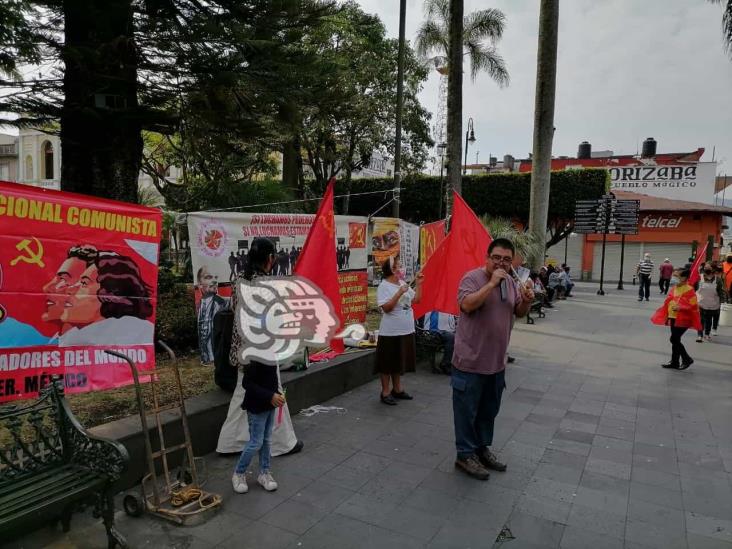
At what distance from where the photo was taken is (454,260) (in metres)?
5.22

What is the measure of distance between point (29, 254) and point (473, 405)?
320cm

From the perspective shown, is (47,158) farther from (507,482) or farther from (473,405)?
(507,482)

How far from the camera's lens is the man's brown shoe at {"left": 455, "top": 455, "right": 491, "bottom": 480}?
12.9 feet

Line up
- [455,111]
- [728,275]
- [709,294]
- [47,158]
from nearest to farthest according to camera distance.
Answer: [709,294] < [455,111] < [728,275] < [47,158]

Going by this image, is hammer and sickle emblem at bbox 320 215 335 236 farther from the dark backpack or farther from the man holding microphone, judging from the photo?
the man holding microphone

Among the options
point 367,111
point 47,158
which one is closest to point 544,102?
point 367,111

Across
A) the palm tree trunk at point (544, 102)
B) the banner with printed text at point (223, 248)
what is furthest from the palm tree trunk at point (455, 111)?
the banner with printed text at point (223, 248)

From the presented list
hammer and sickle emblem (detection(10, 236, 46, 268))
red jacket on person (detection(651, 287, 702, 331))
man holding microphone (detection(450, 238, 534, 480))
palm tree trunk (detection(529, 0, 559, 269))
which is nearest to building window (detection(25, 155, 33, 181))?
palm tree trunk (detection(529, 0, 559, 269))

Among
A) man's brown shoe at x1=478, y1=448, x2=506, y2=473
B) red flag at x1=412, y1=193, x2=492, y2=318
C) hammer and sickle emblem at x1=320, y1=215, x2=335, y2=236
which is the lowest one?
man's brown shoe at x1=478, y1=448, x2=506, y2=473

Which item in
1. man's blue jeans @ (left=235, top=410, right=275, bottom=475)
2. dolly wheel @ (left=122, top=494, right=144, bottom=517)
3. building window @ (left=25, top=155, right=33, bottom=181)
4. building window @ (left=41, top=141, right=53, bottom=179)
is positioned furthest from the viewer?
building window @ (left=25, top=155, right=33, bottom=181)

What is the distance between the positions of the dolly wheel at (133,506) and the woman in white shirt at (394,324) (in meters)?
2.87

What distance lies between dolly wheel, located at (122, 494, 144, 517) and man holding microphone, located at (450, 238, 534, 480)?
2309 mm

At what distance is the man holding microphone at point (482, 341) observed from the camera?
150 inches

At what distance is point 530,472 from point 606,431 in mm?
1487
